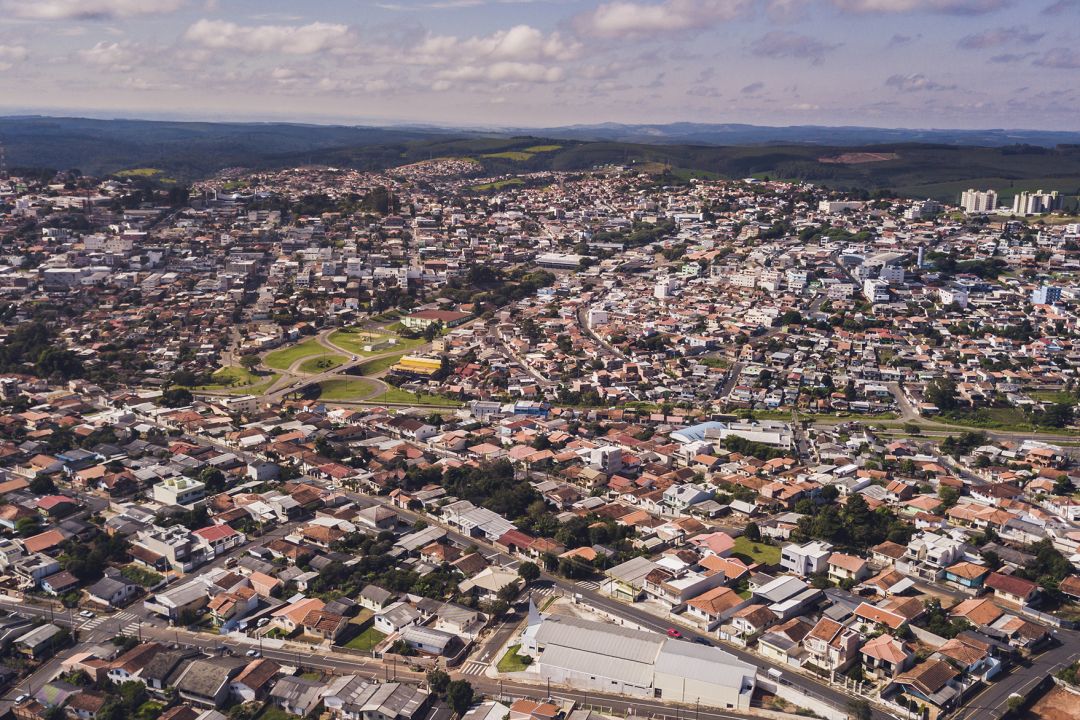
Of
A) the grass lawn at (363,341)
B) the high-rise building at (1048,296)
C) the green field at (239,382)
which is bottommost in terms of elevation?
the green field at (239,382)

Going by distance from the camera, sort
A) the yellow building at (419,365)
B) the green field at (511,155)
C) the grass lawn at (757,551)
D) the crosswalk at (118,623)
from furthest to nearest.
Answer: the green field at (511,155)
the yellow building at (419,365)
the grass lawn at (757,551)
the crosswalk at (118,623)

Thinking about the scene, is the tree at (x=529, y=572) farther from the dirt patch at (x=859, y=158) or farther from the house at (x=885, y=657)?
the dirt patch at (x=859, y=158)

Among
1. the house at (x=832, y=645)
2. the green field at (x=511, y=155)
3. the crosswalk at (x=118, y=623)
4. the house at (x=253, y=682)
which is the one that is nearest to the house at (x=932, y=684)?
the house at (x=832, y=645)

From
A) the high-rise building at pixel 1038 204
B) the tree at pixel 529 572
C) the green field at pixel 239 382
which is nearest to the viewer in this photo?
the tree at pixel 529 572

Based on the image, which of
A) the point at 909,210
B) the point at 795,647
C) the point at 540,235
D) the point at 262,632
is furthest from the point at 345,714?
the point at 909,210

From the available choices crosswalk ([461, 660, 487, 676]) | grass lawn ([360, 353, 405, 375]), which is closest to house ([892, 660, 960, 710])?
crosswalk ([461, 660, 487, 676])

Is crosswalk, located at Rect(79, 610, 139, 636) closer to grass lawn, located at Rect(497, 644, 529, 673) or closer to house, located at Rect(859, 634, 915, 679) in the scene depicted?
grass lawn, located at Rect(497, 644, 529, 673)
